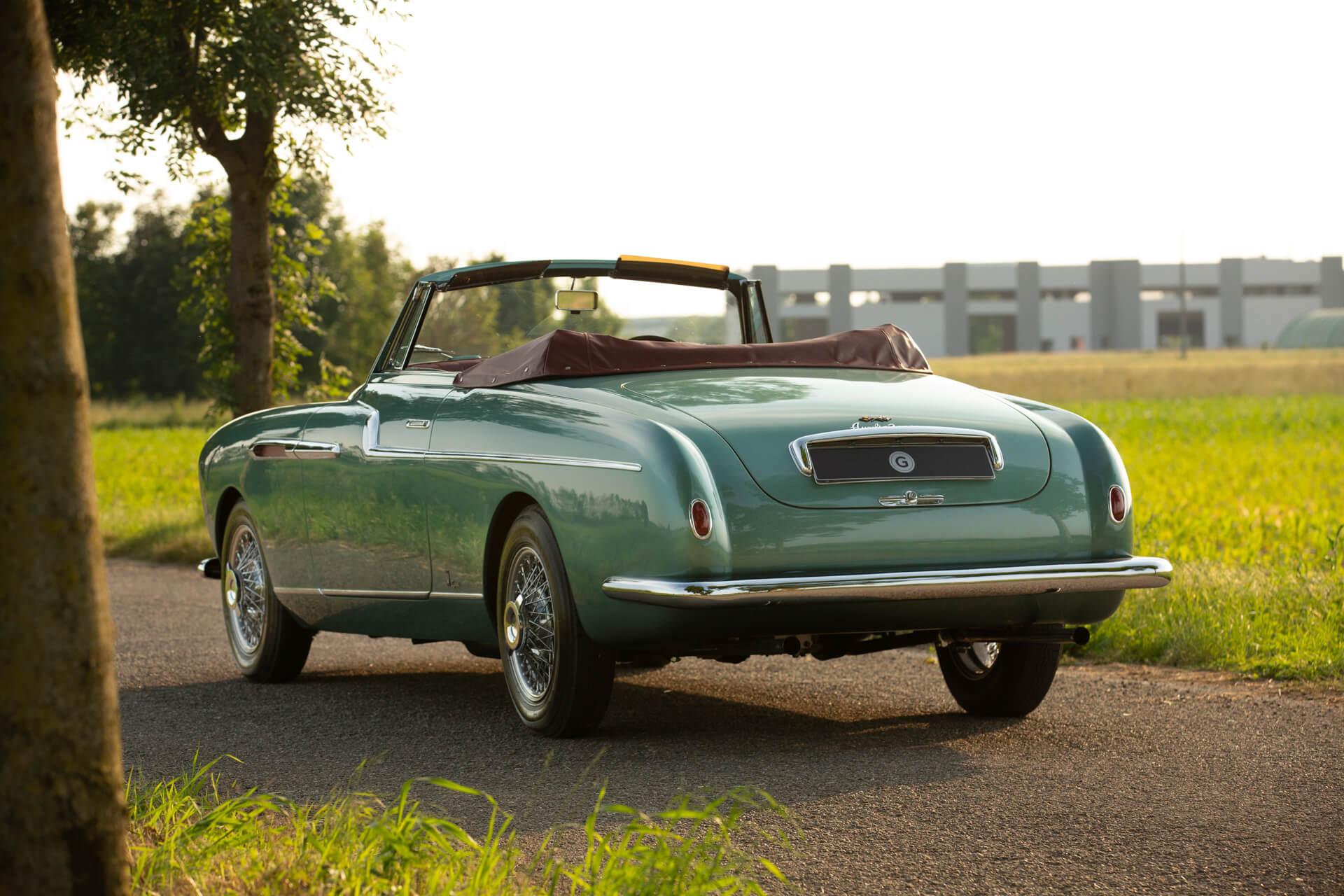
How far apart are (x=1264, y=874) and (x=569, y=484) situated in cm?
243

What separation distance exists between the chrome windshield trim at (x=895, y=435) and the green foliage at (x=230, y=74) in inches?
367

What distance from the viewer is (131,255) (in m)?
57.6

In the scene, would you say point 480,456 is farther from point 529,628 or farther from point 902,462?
point 902,462

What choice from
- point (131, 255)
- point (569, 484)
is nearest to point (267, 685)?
point (569, 484)

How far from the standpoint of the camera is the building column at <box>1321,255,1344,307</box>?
4018 inches

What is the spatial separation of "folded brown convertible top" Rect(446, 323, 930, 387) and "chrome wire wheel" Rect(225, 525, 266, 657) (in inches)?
69.3

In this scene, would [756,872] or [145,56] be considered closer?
[756,872]

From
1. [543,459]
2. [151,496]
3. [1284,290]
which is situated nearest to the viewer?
[543,459]

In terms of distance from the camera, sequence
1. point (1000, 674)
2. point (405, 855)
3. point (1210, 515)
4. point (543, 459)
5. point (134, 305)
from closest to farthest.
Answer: point (405, 855) → point (543, 459) → point (1000, 674) → point (1210, 515) → point (134, 305)

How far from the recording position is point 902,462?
5094 mm

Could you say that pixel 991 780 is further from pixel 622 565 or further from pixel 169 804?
pixel 169 804

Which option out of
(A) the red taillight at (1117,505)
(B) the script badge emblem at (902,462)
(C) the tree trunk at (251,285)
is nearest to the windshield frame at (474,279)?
(B) the script badge emblem at (902,462)

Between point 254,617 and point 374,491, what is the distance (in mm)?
1478

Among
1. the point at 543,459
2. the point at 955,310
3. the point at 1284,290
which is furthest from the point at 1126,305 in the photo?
the point at 543,459
